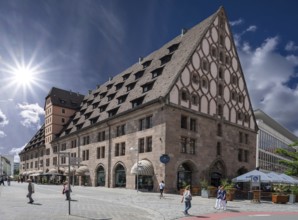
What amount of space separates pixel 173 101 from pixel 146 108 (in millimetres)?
3708

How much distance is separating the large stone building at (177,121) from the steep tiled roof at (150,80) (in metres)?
0.15

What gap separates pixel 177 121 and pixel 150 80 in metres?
7.79

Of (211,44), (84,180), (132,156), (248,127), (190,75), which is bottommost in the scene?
(84,180)

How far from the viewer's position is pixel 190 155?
138 ft

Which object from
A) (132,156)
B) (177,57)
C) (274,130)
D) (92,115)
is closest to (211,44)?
(177,57)

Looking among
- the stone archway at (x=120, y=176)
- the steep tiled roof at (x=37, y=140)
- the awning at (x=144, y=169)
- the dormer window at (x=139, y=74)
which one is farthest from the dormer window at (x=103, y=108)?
the steep tiled roof at (x=37, y=140)

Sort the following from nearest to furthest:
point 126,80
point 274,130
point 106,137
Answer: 1. point 106,137
2. point 126,80
3. point 274,130

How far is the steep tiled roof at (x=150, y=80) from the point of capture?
4297 centimetres

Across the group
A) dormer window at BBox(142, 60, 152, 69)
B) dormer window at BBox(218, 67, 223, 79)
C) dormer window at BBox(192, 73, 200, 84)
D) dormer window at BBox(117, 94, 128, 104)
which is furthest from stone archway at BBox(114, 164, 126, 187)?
dormer window at BBox(218, 67, 223, 79)

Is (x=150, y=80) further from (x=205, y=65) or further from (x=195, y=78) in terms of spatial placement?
(x=205, y=65)

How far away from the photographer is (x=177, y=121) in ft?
134

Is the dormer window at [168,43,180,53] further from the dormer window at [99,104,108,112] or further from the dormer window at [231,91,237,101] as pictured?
the dormer window at [99,104,108,112]

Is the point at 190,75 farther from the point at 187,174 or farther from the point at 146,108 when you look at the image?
the point at 187,174

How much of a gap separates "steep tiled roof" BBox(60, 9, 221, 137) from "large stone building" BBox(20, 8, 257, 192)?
0.48ft
